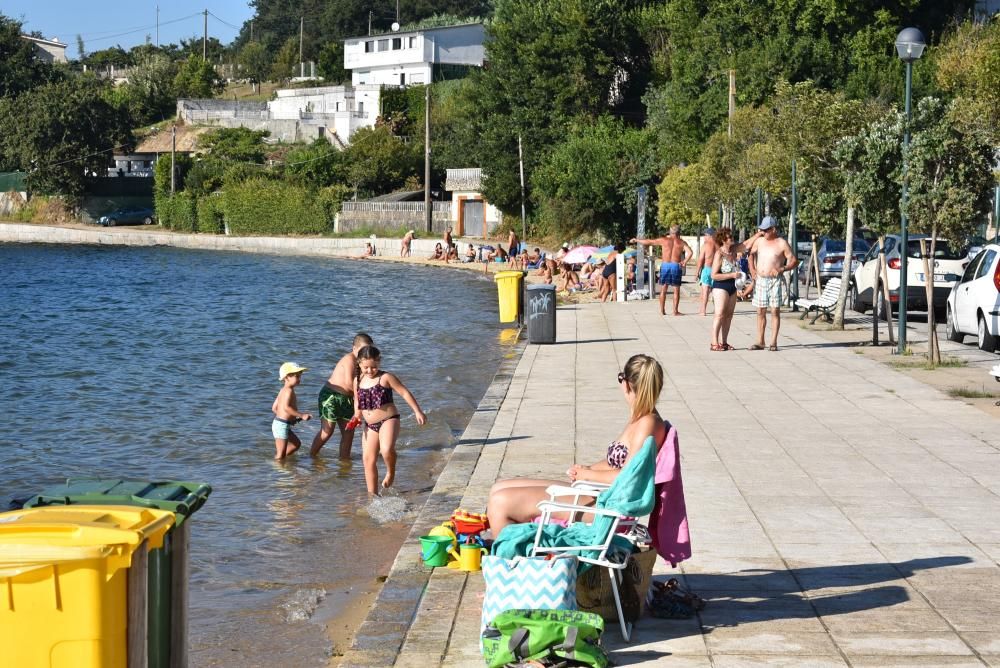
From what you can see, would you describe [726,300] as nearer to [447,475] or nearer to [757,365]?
[757,365]

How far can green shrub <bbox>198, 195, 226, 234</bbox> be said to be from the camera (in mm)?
84312

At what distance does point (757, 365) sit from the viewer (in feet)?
56.4

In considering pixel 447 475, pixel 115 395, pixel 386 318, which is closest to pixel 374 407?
pixel 447 475

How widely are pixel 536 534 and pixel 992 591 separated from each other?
2.53 m

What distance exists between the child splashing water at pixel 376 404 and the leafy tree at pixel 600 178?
4676 centimetres

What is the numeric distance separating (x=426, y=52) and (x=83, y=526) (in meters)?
96.9

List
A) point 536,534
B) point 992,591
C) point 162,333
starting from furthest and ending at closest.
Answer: point 162,333 → point 992,591 → point 536,534

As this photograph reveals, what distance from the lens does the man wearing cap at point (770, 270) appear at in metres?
18.6

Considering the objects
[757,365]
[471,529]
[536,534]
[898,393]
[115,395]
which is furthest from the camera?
[115,395]

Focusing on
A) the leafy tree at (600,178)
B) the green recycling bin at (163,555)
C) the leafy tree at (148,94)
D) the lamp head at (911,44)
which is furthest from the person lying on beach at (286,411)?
the leafy tree at (148,94)

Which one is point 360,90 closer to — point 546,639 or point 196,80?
point 196,80

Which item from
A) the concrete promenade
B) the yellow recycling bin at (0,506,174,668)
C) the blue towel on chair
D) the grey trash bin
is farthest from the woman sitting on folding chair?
the grey trash bin

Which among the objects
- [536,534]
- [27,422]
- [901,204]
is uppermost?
[901,204]

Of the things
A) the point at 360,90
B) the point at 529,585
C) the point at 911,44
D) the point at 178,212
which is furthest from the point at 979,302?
the point at 360,90
